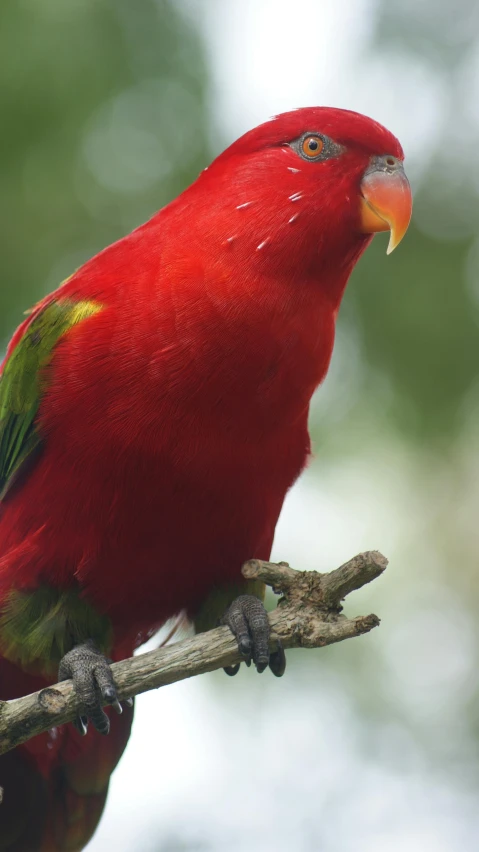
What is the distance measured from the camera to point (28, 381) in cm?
335

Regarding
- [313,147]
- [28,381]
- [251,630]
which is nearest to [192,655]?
[251,630]

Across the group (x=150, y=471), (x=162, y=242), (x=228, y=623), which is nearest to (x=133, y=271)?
(x=162, y=242)

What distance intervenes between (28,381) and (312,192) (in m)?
1.15

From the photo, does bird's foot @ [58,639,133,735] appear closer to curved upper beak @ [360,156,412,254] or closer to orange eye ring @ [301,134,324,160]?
curved upper beak @ [360,156,412,254]

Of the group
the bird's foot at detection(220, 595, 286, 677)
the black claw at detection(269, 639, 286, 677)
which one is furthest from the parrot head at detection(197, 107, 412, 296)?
the black claw at detection(269, 639, 286, 677)

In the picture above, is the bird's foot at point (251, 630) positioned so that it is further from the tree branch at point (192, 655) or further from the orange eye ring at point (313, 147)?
the orange eye ring at point (313, 147)

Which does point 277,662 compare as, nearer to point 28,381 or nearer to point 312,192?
point 28,381

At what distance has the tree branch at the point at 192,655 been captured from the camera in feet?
9.16

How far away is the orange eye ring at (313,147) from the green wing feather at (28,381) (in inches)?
34.7

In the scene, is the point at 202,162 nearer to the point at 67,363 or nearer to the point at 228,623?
the point at 67,363

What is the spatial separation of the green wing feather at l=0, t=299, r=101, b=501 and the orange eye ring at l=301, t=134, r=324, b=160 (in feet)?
2.90

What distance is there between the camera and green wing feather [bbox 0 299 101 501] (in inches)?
129

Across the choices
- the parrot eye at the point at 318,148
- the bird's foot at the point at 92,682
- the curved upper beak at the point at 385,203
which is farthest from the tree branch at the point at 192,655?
the parrot eye at the point at 318,148

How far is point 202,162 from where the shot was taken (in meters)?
6.15
